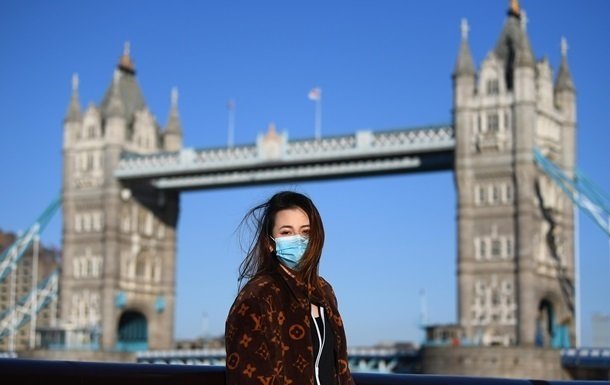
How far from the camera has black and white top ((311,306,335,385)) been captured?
166 inches

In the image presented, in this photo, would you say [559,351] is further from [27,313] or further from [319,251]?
[319,251]

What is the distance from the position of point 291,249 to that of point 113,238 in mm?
60687

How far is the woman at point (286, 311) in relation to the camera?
4.07 m

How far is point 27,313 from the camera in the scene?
68188 mm

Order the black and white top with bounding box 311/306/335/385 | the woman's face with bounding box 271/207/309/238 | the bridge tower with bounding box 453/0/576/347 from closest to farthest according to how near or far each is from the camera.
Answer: the black and white top with bounding box 311/306/335/385 → the woman's face with bounding box 271/207/309/238 → the bridge tower with bounding box 453/0/576/347

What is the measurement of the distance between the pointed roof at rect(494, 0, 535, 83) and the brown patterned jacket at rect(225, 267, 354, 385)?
49174mm

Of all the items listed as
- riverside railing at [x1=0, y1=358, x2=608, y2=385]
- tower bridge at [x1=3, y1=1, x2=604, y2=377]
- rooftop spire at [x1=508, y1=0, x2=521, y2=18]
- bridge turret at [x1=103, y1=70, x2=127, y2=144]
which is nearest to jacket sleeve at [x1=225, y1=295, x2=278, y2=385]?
riverside railing at [x1=0, y1=358, x2=608, y2=385]

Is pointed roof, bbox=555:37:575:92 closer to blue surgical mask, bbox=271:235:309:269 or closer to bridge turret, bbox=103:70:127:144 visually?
bridge turret, bbox=103:70:127:144

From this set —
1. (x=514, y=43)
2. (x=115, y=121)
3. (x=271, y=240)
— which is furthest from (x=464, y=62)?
(x=271, y=240)

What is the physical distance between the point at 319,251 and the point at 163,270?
63.4m

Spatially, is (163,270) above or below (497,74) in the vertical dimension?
below

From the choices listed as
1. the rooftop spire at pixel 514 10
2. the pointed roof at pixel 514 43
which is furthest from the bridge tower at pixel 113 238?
the rooftop spire at pixel 514 10

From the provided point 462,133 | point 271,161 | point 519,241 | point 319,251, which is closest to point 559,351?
point 519,241

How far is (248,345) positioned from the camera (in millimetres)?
4055
